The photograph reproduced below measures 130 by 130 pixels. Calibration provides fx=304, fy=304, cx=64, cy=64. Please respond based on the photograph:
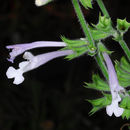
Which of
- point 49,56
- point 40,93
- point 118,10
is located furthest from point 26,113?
point 49,56

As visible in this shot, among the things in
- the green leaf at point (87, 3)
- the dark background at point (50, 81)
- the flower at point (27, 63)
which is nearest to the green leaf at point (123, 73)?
the flower at point (27, 63)

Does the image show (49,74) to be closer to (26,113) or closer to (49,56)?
(26,113)

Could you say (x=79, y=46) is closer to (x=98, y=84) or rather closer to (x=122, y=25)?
(x=122, y=25)

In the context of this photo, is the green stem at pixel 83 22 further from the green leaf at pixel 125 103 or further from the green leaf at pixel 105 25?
the green leaf at pixel 125 103

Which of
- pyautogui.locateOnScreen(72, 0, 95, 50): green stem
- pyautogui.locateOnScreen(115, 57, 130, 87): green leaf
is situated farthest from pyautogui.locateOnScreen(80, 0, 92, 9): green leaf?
pyautogui.locateOnScreen(115, 57, 130, 87): green leaf

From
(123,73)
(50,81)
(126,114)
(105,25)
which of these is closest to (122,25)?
(105,25)

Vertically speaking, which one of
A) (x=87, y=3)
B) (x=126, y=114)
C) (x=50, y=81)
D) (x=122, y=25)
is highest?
(x=50, y=81)
